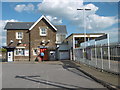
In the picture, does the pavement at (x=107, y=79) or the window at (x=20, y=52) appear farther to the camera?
the window at (x=20, y=52)

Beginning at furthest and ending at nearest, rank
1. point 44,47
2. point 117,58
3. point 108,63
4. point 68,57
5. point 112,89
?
1. point 68,57
2. point 44,47
3. point 108,63
4. point 117,58
5. point 112,89

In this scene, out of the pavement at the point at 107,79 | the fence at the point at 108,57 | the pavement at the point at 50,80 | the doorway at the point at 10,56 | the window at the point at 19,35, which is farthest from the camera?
the window at the point at 19,35

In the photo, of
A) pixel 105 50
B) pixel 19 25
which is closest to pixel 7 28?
pixel 19 25

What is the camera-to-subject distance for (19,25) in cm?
3266

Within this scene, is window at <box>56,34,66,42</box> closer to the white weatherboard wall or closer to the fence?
the white weatherboard wall

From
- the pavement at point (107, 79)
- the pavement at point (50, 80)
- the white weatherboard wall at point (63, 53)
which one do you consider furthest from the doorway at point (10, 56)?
the pavement at point (107, 79)

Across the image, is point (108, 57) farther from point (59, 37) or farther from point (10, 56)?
point (59, 37)

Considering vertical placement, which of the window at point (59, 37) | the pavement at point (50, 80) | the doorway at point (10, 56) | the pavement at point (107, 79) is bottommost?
the pavement at point (50, 80)

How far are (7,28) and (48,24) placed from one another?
24.2 ft

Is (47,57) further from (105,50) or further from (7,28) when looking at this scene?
(105,50)

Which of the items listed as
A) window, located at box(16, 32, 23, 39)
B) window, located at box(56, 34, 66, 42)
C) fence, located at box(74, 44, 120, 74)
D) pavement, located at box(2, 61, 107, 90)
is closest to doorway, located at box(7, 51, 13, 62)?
window, located at box(16, 32, 23, 39)

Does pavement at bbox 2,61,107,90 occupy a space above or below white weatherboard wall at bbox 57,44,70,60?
below

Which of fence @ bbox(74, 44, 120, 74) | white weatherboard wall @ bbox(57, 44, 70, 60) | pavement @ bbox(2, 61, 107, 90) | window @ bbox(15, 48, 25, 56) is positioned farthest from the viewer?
white weatherboard wall @ bbox(57, 44, 70, 60)

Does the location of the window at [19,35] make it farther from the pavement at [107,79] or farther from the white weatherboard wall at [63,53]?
the pavement at [107,79]
